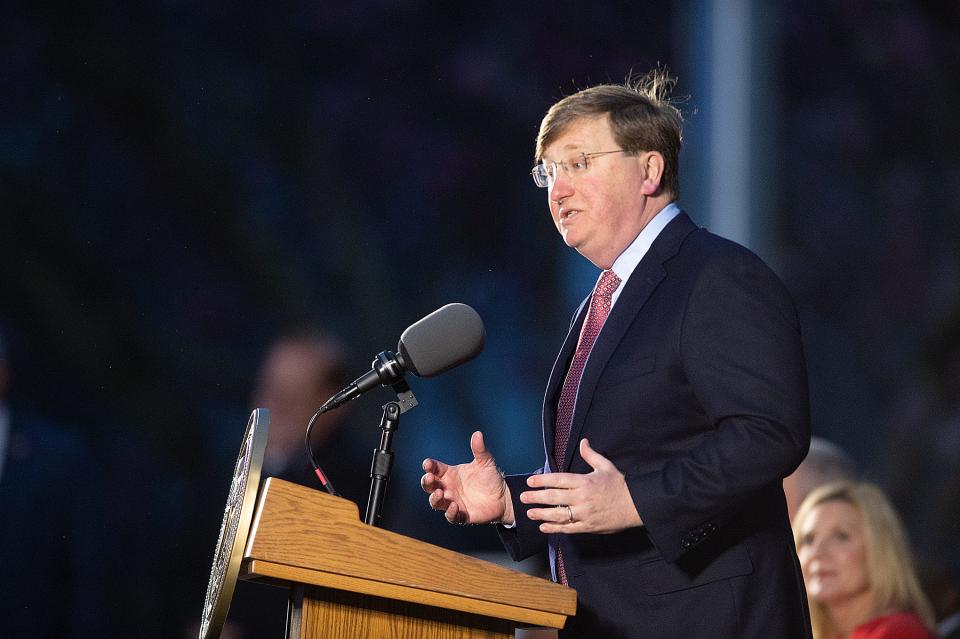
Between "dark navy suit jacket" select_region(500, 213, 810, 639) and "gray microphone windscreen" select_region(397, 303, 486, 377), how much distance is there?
0.69ft

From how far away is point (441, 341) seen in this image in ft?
5.34

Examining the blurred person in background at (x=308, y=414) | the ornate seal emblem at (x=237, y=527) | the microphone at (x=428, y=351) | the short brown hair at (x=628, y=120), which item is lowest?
the ornate seal emblem at (x=237, y=527)

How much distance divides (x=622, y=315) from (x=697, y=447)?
283 millimetres

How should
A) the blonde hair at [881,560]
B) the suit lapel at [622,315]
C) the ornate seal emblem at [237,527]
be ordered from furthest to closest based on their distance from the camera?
the blonde hair at [881,560] < the suit lapel at [622,315] < the ornate seal emblem at [237,527]

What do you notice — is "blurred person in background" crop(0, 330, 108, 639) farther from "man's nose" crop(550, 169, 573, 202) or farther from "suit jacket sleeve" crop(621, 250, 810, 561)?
"suit jacket sleeve" crop(621, 250, 810, 561)

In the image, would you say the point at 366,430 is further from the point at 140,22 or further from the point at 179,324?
the point at 140,22

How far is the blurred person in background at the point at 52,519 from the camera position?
13.8ft

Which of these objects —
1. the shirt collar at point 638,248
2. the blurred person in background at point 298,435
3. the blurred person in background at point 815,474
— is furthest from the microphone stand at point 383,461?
the blurred person in background at point 815,474

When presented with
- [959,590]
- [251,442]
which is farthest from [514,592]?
[959,590]

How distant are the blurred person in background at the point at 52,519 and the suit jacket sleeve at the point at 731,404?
10.7 ft

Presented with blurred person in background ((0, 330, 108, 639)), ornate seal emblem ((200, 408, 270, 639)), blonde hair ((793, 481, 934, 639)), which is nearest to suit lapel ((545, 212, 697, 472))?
ornate seal emblem ((200, 408, 270, 639))

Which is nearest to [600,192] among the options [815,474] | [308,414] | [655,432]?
[655,432]

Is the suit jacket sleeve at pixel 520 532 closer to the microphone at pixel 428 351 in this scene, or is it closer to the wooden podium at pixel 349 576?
the microphone at pixel 428 351

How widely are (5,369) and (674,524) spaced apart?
147 inches
